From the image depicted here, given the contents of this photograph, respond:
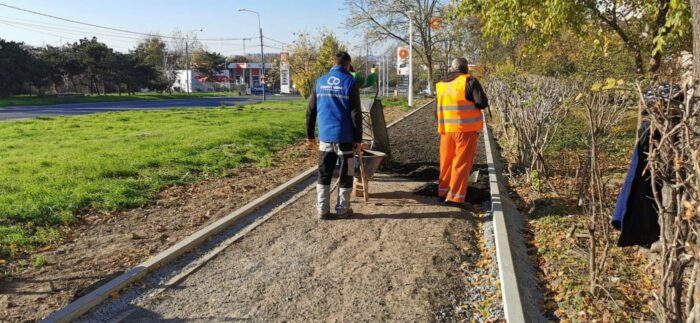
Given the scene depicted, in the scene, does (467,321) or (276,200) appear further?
(276,200)

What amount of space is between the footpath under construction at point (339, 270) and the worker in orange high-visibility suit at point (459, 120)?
0.49m

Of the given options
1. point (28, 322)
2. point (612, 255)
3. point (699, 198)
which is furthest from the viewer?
point (612, 255)

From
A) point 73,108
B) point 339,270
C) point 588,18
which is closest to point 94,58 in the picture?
point 73,108

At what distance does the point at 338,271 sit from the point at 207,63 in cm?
8394

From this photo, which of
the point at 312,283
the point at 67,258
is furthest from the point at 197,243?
the point at 312,283

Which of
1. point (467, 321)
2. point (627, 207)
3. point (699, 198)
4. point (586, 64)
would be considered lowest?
point (467, 321)

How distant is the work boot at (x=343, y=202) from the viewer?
19.5 ft

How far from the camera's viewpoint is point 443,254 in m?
4.86

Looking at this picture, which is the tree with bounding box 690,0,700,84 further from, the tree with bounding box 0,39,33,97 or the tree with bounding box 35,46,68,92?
the tree with bounding box 35,46,68,92

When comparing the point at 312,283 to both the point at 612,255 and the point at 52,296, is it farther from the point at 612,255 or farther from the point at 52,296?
the point at 612,255

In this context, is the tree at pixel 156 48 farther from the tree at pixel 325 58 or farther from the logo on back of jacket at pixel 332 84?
the logo on back of jacket at pixel 332 84

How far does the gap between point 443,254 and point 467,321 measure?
4.06 feet

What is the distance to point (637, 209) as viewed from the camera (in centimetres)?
336

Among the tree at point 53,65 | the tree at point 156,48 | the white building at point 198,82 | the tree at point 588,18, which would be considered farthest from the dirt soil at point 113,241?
the tree at point 156,48
